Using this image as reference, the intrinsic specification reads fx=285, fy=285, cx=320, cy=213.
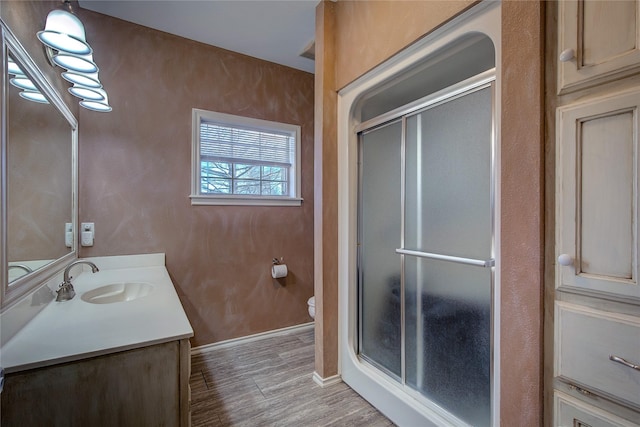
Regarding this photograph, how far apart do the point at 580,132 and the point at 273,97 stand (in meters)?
2.53

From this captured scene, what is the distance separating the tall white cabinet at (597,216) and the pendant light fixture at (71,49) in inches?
75.9

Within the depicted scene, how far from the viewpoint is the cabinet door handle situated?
33.4 inches

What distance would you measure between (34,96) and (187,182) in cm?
119

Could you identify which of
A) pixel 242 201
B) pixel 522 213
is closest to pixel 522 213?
pixel 522 213

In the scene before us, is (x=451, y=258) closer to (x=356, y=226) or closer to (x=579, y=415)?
(x=579, y=415)

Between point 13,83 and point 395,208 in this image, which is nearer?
point 13,83

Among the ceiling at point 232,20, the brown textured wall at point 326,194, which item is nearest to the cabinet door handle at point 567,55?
the brown textured wall at point 326,194

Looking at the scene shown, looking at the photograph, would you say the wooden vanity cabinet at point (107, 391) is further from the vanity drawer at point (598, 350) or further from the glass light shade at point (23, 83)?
the vanity drawer at point (598, 350)

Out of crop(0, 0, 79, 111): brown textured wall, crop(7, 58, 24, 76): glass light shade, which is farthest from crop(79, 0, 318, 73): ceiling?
crop(7, 58, 24, 76): glass light shade

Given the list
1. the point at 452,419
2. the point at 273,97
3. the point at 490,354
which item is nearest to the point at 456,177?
the point at 490,354

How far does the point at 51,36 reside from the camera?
128cm

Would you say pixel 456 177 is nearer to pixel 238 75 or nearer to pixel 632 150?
pixel 632 150

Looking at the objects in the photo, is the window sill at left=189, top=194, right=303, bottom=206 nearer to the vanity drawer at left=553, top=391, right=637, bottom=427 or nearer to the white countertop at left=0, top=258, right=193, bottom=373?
the white countertop at left=0, top=258, right=193, bottom=373

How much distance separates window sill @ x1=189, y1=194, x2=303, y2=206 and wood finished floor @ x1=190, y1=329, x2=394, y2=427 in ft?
4.35
